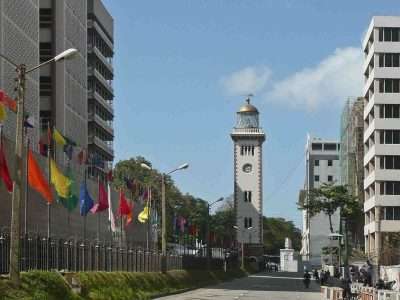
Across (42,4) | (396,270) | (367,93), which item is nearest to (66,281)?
(396,270)

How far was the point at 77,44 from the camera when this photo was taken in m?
105

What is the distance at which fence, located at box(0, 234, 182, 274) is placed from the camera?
3719 cm

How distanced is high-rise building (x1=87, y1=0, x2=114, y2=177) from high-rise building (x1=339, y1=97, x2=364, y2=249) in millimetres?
31050

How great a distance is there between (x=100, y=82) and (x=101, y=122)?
4.91 m

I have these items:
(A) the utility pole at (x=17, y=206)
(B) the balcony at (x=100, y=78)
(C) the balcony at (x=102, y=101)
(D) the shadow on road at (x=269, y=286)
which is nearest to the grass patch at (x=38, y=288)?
(A) the utility pole at (x=17, y=206)

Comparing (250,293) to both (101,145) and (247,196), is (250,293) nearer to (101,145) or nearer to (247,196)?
(101,145)

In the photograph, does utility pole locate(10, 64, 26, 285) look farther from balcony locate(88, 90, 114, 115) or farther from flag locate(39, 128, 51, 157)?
balcony locate(88, 90, 114, 115)

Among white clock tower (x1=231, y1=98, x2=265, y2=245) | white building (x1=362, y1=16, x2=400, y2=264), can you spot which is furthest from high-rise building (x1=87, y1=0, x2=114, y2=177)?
white clock tower (x1=231, y1=98, x2=265, y2=245)

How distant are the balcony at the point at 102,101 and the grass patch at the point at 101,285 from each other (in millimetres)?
49028

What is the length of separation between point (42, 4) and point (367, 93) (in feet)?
126

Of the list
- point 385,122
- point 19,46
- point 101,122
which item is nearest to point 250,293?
point 19,46

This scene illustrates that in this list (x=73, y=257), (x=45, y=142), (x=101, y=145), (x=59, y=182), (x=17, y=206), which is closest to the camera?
(x=17, y=206)

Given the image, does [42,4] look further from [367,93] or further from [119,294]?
[119,294]

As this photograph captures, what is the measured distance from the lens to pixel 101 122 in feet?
411
